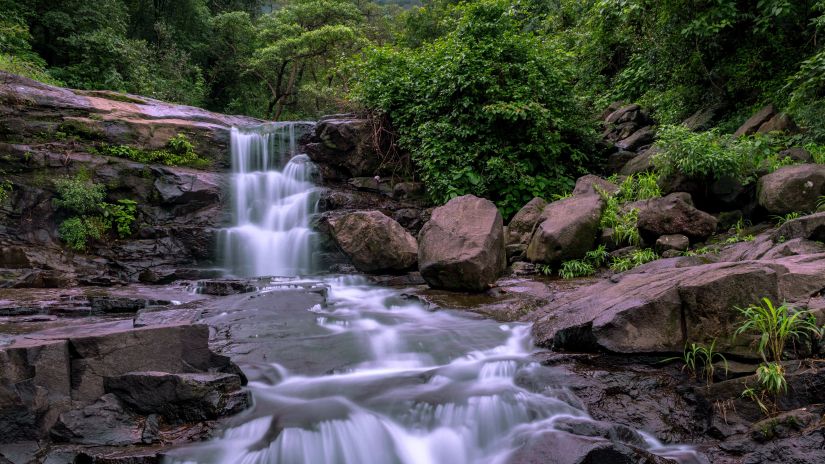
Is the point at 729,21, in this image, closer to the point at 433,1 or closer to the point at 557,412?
the point at 557,412

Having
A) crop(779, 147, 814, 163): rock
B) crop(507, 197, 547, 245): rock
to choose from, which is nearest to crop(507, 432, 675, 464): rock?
crop(507, 197, 547, 245): rock

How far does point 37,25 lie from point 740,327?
21.1m

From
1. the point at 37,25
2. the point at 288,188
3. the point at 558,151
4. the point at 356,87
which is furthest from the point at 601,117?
the point at 37,25

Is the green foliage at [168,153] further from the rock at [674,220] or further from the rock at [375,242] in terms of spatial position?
the rock at [674,220]

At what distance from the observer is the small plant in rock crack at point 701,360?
410 cm

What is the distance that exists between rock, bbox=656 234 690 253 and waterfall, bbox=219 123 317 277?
6.94m

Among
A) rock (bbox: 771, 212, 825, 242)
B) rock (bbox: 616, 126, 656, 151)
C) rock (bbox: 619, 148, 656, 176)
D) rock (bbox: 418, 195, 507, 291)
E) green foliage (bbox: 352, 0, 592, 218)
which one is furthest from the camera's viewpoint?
rock (bbox: 616, 126, 656, 151)

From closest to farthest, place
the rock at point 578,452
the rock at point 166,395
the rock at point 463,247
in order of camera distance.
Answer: the rock at point 578,452
the rock at point 166,395
the rock at point 463,247

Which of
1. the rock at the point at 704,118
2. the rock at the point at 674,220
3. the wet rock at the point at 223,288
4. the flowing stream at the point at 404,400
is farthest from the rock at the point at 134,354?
the rock at the point at 704,118

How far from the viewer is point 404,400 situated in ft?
14.8

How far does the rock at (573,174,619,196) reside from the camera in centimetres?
965

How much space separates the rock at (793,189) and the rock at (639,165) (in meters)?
2.74

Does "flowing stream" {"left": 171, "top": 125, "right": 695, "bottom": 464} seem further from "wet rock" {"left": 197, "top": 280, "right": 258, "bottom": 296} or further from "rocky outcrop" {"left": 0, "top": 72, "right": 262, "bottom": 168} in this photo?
"rocky outcrop" {"left": 0, "top": 72, "right": 262, "bottom": 168}

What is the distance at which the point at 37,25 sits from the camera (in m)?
16.5
